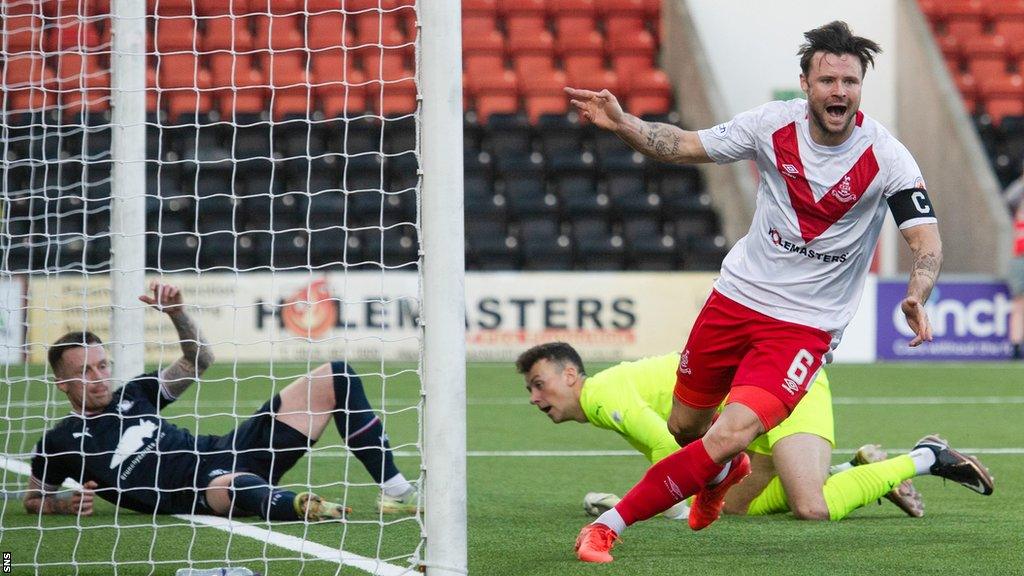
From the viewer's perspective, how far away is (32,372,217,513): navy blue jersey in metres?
5.23

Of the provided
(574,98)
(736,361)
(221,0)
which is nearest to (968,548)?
(736,361)

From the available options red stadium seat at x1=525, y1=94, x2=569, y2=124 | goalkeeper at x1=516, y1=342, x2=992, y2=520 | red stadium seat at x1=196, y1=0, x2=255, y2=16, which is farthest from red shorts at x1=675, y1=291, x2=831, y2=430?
red stadium seat at x1=525, y1=94, x2=569, y2=124

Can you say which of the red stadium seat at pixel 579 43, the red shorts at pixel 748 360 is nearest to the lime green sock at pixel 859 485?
the red shorts at pixel 748 360

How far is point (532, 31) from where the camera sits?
18.2 metres

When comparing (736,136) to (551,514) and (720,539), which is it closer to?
(720,539)

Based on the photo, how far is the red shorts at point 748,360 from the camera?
14.3ft

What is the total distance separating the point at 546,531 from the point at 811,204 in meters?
1.63

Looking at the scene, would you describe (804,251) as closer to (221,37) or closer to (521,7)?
(221,37)

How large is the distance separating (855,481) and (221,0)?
11434mm

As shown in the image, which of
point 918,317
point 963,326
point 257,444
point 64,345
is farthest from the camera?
point 963,326

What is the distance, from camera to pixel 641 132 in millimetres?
4480

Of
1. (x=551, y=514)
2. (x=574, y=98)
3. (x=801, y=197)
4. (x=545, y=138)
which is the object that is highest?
(x=545, y=138)

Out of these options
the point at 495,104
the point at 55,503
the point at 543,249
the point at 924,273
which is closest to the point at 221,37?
the point at 495,104

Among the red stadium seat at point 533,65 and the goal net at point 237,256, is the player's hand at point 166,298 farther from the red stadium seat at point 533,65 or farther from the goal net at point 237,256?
the red stadium seat at point 533,65
